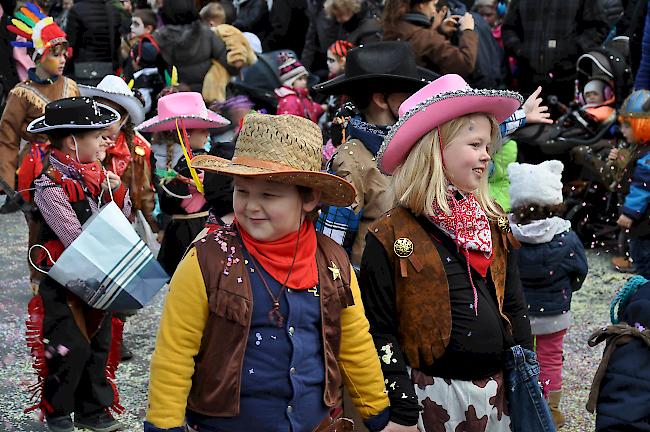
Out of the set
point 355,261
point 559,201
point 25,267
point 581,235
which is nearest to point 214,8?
point 25,267

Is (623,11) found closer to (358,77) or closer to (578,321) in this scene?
(578,321)

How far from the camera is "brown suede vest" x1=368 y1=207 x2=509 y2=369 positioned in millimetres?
3189

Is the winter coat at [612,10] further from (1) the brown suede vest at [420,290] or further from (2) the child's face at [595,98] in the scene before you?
(1) the brown suede vest at [420,290]

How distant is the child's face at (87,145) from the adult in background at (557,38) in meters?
5.93

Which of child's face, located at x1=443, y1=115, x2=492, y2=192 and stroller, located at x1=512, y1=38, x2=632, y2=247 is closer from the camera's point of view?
child's face, located at x1=443, y1=115, x2=492, y2=192

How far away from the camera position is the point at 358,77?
4141 millimetres

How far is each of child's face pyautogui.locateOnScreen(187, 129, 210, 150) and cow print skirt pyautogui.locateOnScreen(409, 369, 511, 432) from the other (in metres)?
3.39

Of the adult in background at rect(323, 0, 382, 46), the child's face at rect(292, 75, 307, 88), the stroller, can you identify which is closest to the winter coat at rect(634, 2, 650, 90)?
the stroller

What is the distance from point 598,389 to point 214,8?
969cm

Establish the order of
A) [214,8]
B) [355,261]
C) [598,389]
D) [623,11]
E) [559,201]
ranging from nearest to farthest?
[598,389], [355,261], [559,201], [623,11], [214,8]

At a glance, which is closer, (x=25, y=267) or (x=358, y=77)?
(x=358, y=77)

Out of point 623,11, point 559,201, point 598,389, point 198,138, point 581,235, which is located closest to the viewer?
point 598,389

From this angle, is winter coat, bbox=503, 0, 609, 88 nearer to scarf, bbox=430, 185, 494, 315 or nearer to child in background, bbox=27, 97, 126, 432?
child in background, bbox=27, 97, 126, 432

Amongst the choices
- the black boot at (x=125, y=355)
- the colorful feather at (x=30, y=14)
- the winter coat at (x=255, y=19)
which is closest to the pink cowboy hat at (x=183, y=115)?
the black boot at (x=125, y=355)
